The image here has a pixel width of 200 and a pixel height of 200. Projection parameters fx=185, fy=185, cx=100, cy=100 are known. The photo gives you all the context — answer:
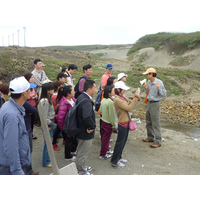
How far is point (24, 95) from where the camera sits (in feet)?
6.86

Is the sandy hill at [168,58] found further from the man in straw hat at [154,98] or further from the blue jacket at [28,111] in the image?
the blue jacket at [28,111]

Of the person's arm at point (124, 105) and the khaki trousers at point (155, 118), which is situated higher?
the person's arm at point (124, 105)

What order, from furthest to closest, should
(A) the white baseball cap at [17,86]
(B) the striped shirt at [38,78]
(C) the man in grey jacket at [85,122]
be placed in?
1. (B) the striped shirt at [38,78]
2. (C) the man in grey jacket at [85,122]
3. (A) the white baseball cap at [17,86]

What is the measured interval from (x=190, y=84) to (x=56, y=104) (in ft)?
41.9

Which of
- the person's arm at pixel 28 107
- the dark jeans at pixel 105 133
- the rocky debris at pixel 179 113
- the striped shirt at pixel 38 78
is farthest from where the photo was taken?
the rocky debris at pixel 179 113

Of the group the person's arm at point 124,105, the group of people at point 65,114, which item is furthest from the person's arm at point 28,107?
the person's arm at point 124,105

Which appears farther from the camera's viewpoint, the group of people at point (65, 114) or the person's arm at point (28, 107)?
the person's arm at point (28, 107)

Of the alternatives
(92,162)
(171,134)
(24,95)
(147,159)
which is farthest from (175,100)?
(24,95)

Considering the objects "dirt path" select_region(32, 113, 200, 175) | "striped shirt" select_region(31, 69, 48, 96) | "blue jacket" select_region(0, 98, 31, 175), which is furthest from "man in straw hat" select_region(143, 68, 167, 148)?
"blue jacket" select_region(0, 98, 31, 175)

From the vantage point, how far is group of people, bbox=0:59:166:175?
197 centimetres

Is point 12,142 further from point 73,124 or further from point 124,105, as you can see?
point 124,105

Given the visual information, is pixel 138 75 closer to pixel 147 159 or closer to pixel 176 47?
pixel 147 159

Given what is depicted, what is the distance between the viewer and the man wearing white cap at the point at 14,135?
6.30 feet

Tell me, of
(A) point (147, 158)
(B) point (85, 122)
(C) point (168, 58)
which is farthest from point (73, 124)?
(C) point (168, 58)
